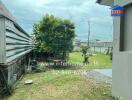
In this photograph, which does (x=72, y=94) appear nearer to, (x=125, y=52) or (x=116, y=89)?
(x=116, y=89)

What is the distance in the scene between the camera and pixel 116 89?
926 cm

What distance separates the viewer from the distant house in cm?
841

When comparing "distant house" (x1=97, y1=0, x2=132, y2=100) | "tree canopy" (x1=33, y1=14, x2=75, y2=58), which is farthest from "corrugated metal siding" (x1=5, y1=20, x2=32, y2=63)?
"tree canopy" (x1=33, y1=14, x2=75, y2=58)

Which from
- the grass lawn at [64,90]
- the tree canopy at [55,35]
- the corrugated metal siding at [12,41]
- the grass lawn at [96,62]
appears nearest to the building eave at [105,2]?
the grass lawn at [64,90]

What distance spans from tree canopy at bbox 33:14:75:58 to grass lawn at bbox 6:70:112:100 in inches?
407

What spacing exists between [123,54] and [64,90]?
2.36 m

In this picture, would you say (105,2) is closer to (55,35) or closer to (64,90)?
(64,90)

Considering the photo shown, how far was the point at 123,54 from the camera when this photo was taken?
8.75 m

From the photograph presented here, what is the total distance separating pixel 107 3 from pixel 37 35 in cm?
1293

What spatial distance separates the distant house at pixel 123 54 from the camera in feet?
27.6

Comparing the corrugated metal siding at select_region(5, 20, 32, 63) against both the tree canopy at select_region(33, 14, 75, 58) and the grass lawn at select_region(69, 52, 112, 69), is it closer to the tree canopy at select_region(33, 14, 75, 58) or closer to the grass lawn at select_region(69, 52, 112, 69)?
the grass lawn at select_region(69, 52, 112, 69)

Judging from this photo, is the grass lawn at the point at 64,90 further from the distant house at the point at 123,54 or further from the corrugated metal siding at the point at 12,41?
the corrugated metal siding at the point at 12,41

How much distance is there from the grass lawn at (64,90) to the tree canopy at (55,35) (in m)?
10.3

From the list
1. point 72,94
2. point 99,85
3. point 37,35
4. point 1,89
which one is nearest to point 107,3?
point 99,85
